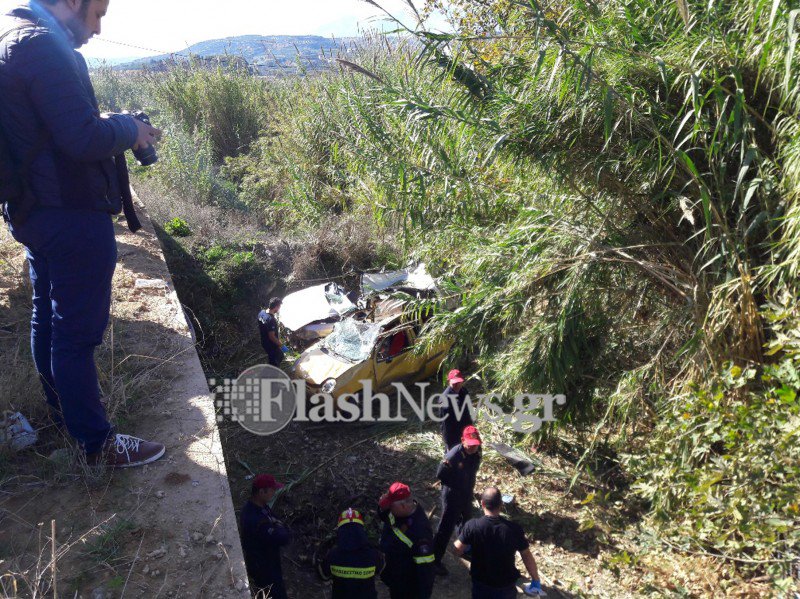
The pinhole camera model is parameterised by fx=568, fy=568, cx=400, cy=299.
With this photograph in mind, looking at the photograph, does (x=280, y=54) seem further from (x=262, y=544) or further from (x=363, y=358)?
(x=262, y=544)

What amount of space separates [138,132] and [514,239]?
329 cm

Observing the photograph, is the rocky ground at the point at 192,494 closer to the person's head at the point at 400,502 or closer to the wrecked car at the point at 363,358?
the wrecked car at the point at 363,358

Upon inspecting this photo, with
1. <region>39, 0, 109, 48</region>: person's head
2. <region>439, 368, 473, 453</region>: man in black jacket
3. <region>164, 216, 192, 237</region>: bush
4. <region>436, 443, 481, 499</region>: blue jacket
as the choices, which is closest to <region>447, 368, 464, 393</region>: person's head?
<region>439, 368, 473, 453</region>: man in black jacket

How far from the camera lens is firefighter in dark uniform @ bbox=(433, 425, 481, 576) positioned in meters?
4.77

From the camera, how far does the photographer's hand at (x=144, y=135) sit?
268 cm

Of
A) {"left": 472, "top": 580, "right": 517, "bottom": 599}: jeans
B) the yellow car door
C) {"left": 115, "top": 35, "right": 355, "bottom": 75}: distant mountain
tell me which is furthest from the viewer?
{"left": 115, "top": 35, "right": 355, "bottom": 75}: distant mountain

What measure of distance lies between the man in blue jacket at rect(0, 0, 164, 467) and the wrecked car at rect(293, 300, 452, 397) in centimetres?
431

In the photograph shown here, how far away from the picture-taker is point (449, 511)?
485 centimetres

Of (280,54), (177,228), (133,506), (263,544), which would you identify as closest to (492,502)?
(263,544)

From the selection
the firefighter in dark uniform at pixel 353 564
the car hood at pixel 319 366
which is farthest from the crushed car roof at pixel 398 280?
the firefighter in dark uniform at pixel 353 564

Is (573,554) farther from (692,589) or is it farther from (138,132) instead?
(138,132)

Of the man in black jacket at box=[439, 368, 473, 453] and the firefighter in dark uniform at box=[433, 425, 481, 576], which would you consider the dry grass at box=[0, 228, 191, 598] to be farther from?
the man in black jacket at box=[439, 368, 473, 453]

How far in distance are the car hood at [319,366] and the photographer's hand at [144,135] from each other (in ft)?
14.8

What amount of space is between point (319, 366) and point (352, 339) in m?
0.56
